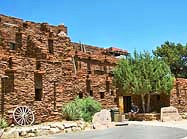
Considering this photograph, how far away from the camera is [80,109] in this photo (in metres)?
23.5

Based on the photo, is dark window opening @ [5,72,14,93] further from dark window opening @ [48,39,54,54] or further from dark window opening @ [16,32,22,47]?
dark window opening @ [16,32,22,47]

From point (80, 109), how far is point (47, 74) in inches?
131

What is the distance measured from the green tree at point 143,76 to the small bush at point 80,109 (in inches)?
230

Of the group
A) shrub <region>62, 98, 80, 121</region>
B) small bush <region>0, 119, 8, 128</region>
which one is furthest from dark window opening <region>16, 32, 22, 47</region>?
small bush <region>0, 119, 8, 128</region>

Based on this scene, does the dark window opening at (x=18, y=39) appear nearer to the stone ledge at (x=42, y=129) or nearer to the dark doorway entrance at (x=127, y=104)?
the stone ledge at (x=42, y=129)

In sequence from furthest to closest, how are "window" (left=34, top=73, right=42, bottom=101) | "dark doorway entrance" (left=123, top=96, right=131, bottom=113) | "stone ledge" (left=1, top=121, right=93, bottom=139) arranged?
"dark doorway entrance" (left=123, top=96, right=131, bottom=113), "window" (left=34, top=73, right=42, bottom=101), "stone ledge" (left=1, top=121, right=93, bottom=139)

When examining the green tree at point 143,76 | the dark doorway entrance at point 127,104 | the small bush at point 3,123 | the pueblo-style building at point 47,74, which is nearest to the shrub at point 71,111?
the pueblo-style building at point 47,74

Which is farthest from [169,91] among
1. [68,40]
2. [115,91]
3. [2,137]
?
[2,137]

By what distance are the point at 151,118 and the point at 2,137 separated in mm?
15046

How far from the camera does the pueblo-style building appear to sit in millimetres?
21297

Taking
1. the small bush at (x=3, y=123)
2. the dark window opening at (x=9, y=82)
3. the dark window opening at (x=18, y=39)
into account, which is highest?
the dark window opening at (x=18, y=39)

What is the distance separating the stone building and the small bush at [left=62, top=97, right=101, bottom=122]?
73 centimetres

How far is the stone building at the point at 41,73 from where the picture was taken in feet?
69.6

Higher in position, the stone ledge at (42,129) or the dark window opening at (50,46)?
the dark window opening at (50,46)
